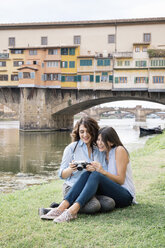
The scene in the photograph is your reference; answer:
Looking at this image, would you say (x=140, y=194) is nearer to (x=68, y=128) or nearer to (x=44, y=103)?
(x=44, y=103)

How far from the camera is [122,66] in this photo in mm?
26422

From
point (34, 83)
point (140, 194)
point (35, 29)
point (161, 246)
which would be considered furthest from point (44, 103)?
point (161, 246)

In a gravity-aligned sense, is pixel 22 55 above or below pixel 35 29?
below

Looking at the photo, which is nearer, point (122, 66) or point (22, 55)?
point (122, 66)

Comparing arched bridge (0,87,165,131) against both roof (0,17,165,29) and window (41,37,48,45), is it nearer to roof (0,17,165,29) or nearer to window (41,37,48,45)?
window (41,37,48,45)

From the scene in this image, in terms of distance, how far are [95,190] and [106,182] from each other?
0.61 feet

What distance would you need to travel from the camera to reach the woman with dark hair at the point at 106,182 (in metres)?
3.40

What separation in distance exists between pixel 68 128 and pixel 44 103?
461 centimetres

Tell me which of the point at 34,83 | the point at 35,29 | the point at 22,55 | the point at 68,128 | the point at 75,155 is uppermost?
the point at 35,29

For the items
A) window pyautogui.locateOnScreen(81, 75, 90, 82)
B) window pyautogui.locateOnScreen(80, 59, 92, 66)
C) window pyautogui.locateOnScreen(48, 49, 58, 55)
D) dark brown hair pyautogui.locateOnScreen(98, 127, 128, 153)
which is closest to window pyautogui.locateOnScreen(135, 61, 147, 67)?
window pyautogui.locateOnScreen(80, 59, 92, 66)

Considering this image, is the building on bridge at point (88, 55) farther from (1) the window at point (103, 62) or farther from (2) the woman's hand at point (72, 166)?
(2) the woman's hand at point (72, 166)

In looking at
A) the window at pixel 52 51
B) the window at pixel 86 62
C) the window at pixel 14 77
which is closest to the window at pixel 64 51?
the window at pixel 52 51

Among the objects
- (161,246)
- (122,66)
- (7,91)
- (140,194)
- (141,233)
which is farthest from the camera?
(7,91)

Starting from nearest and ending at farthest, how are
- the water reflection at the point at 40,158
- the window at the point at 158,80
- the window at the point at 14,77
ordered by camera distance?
the water reflection at the point at 40,158 → the window at the point at 158,80 → the window at the point at 14,77
